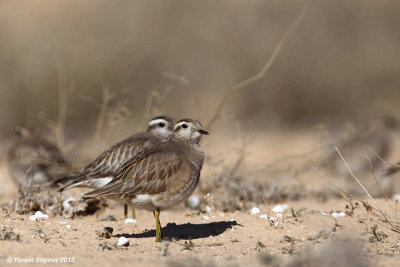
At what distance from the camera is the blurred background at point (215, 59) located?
1822cm

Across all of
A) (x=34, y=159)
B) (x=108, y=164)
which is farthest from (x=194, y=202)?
(x=34, y=159)

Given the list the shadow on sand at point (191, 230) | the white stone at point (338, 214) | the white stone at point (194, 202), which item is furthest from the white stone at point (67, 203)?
the white stone at point (338, 214)

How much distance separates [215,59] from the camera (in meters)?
19.7

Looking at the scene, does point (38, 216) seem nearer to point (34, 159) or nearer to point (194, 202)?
point (194, 202)

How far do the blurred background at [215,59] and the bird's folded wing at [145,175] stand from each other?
1020 centimetres

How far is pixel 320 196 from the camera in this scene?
8.94 metres

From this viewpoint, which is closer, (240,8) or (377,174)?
(377,174)

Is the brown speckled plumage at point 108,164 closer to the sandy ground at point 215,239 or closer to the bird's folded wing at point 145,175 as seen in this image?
the sandy ground at point 215,239

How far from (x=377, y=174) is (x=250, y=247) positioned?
6168 mm

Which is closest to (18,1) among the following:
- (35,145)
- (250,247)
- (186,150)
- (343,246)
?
(35,145)

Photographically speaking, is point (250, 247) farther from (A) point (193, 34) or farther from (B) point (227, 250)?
(A) point (193, 34)

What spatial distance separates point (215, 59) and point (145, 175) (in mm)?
13812
